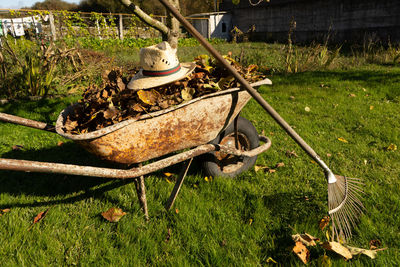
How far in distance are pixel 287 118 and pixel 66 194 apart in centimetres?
340

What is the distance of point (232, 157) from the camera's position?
2.80 metres

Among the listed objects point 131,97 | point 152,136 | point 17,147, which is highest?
point 131,97

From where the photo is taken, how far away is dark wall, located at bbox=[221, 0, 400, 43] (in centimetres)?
1267

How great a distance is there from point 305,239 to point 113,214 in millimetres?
1511

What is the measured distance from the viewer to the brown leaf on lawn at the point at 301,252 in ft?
5.70

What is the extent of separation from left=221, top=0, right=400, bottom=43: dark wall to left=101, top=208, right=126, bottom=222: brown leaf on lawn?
10.7 meters

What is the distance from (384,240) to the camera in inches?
74.7

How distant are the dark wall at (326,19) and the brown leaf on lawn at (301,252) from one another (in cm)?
1048

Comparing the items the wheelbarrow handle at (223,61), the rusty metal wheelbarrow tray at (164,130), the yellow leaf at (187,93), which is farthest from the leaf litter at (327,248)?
the yellow leaf at (187,93)

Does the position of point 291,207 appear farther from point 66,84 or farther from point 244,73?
point 66,84

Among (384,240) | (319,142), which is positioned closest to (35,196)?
(384,240)

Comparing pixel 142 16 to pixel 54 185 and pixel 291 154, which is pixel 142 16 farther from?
pixel 291 154

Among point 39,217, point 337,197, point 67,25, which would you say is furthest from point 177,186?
point 67,25

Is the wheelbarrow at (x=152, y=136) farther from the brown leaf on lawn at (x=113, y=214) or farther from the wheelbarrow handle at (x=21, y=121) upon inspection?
the brown leaf on lawn at (x=113, y=214)
